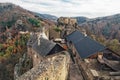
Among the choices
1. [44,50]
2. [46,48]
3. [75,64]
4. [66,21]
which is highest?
[66,21]

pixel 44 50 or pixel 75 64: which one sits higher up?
pixel 44 50

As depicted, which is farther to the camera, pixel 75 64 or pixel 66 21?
pixel 66 21

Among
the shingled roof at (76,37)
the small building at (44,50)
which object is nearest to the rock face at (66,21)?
the shingled roof at (76,37)

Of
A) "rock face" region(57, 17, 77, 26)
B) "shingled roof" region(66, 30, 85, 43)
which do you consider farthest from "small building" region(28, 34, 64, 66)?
"rock face" region(57, 17, 77, 26)

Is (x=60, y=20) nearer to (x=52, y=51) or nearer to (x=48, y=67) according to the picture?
(x=52, y=51)

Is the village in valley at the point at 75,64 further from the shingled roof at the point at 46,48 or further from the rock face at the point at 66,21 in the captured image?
the rock face at the point at 66,21

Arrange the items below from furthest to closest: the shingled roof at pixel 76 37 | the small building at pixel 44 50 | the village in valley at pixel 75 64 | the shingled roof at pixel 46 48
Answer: the shingled roof at pixel 76 37, the shingled roof at pixel 46 48, the small building at pixel 44 50, the village in valley at pixel 75 64

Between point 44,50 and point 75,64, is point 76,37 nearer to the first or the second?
point 44,50

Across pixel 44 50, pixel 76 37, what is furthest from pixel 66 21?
pixel 44 50

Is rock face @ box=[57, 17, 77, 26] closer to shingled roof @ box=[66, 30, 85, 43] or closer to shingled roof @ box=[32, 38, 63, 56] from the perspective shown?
shingled roof @ box=[66, 30, 85, 43]

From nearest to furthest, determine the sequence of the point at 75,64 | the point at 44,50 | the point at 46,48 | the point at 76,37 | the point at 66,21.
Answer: the point at 75,64 → the point at 44,50 → the point at 46,48 → the point at 76,37 → the point at 66,21

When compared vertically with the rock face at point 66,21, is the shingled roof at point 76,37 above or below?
below

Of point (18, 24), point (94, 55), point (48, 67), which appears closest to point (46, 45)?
point (94, 55)

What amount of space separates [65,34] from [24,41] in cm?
1275
